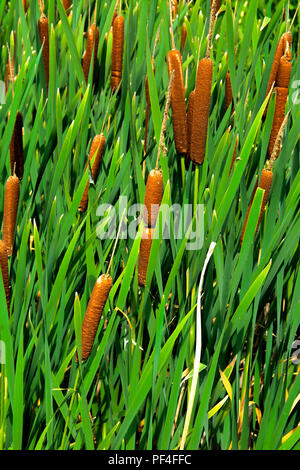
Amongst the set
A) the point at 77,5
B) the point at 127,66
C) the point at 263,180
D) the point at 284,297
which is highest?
the point at 77,5

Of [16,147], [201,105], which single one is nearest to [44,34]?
[16,147]

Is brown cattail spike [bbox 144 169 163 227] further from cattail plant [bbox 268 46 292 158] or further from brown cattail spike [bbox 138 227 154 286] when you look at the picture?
cattail plant [bbox 268 46 292 158]

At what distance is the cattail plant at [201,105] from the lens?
3.15ft

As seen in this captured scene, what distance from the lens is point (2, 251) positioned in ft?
2.71

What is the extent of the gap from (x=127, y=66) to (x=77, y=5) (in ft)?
1.80

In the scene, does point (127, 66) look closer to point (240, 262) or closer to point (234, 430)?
point (240, 262)

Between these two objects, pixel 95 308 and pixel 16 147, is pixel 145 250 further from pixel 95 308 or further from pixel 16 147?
pixel 16 147

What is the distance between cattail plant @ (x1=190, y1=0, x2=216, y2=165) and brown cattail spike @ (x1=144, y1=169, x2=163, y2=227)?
0.57 feet

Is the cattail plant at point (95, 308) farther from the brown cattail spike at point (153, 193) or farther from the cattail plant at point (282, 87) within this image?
the cattail plant at point (282, 87)

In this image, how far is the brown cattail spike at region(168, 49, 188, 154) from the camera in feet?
3.11

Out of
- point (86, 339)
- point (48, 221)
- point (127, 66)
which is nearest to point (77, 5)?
point (127, 66)

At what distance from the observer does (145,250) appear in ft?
2.86
